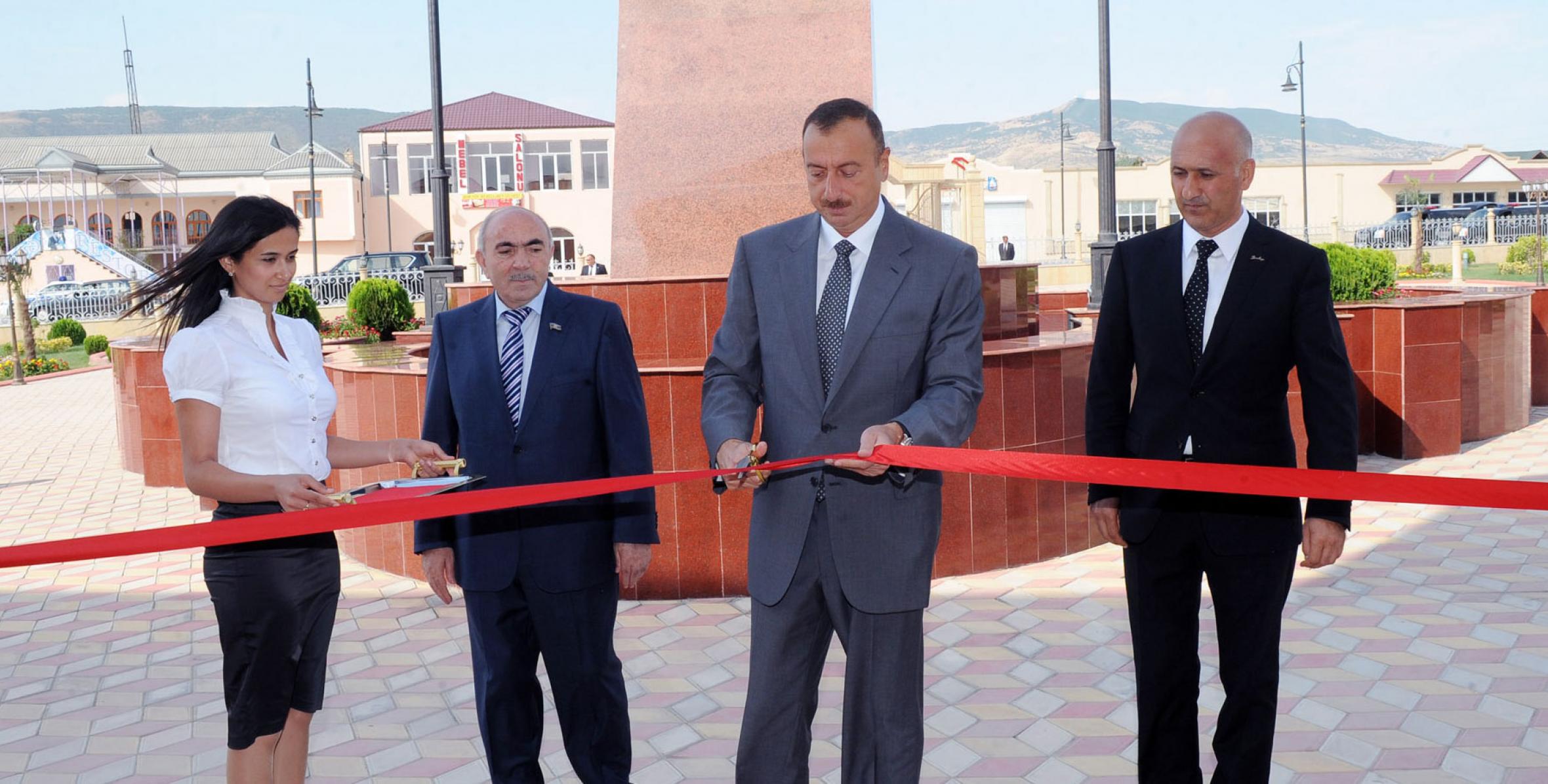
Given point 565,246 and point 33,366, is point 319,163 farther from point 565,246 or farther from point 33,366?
point 33,366

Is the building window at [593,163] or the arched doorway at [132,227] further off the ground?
the building window at [593,163]

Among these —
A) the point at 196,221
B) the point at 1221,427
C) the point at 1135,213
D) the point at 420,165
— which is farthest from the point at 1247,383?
the point at 196,221

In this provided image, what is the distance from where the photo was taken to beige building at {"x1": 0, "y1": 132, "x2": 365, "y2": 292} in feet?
187

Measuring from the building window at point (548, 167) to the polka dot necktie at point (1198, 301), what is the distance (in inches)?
2285

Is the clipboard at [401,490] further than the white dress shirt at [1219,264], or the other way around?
the white dress shirt at [1219,264]

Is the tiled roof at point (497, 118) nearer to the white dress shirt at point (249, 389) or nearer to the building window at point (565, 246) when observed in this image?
the building window at point (565, 246)

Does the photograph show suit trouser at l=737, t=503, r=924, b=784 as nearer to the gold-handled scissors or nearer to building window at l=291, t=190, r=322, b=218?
the gold-handled scissors

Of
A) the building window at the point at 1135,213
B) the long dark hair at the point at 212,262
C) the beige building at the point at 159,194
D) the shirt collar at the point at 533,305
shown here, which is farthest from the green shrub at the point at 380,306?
the building window at the point at 1135,213

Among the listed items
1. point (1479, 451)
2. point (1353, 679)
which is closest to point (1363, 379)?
point (1479, 451)

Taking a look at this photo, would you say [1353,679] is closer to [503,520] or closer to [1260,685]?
[1260,685]

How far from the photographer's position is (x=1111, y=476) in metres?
2.91

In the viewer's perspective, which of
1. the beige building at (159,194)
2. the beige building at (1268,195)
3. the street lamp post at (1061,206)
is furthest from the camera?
the beige building at (1268,195)

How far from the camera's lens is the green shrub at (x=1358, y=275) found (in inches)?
422

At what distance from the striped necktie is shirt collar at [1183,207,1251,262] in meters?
1.76
